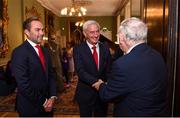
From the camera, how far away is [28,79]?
244 centimetres

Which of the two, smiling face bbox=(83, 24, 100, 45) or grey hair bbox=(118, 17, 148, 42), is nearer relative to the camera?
A: grey hair bbox=(118, 17, 148, 42)

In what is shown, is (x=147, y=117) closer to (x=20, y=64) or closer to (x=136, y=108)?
(x=136, y=108)

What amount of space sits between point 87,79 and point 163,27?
929 millimetres

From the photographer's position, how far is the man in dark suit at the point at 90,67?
288 cm

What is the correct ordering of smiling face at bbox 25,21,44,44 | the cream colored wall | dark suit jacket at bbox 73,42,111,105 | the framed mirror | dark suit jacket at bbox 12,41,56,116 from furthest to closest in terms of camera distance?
the cream colored wall
the framed mirror
dark suit jacket at bbox 73,42,111,105
smiling face at bbox 25,21,44,44
dark suit jacket at bbox 12,41,56,116

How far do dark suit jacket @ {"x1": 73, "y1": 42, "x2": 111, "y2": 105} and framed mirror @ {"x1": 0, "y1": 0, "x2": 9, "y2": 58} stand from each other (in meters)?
4.51

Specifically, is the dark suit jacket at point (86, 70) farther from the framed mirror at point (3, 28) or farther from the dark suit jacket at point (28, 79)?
the framed mirror at point (3, 28)

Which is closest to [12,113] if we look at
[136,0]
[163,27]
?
[136,0]

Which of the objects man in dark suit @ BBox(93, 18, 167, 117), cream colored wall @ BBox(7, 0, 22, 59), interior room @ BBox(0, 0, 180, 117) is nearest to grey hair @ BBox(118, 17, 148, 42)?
man in dark suit @ BBox(93, 18, 167, 117)

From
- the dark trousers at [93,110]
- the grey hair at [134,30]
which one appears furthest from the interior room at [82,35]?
the grey hair at [134,30]

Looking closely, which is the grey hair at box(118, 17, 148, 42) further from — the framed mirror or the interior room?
the framed mirror

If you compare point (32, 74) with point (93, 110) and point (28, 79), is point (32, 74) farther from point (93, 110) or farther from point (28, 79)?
point (93, 110)

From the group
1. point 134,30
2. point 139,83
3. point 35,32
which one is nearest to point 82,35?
point 35,32

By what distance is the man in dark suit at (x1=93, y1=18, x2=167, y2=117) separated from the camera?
5.99ft
